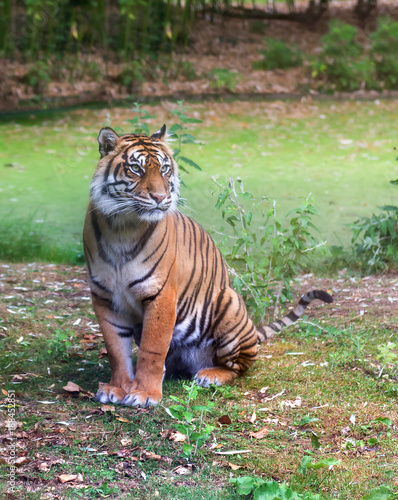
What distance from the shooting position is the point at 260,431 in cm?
308

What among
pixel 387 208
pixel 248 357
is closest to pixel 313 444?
pixel 248 357

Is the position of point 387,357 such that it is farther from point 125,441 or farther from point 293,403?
point 125,441

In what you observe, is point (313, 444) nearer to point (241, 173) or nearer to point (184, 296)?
point (184, 296)

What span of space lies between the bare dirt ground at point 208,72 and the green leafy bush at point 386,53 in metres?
0.32

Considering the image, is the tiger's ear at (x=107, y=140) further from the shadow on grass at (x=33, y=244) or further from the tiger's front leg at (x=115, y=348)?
the shadow on grass at (x=33, y=244)

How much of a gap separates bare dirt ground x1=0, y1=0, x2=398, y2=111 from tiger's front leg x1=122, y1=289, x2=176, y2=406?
25.4ft

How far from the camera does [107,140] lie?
3248mm

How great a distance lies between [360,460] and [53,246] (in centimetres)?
406

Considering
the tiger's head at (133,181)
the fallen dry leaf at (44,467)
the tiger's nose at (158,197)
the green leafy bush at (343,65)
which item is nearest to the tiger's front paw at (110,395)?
the fallen dry leaf at (44,467)

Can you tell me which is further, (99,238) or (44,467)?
(99,238)

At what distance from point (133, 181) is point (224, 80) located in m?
8.94

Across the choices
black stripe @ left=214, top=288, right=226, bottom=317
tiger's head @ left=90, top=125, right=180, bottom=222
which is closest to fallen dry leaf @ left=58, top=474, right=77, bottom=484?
tiger's head @ left=90, top=125, right=180, bottom=222

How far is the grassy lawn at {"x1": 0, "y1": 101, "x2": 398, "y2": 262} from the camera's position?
6.77 metres

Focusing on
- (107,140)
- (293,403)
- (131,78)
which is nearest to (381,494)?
(293,403)
